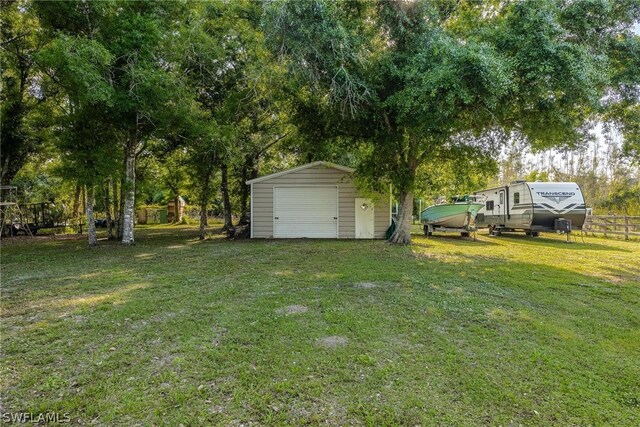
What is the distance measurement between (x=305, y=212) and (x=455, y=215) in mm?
5672

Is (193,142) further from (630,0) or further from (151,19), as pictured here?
(630,0)

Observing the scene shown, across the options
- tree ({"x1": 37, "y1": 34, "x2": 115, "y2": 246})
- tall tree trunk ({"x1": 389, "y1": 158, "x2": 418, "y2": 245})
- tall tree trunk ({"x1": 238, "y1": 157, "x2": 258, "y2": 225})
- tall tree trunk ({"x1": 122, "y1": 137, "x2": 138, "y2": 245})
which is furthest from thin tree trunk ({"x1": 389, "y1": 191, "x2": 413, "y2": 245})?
tree ({"x1": 37, "y1": 34, "x2": 115, "y2": 246})

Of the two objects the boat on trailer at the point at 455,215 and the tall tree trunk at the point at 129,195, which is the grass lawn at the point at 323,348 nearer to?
the tall tree trunk at the point at 129,195

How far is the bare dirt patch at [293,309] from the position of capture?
4.01 metres

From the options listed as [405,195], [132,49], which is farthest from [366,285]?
[132,49]

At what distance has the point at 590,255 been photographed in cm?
874

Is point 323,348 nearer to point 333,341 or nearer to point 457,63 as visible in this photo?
point 333,341

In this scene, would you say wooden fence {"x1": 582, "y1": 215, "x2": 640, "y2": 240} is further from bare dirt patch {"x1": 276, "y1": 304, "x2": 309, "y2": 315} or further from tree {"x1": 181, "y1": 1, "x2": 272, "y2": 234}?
tree {"x1": 181, "y1": 1, "x2": 272, "y2": 234}

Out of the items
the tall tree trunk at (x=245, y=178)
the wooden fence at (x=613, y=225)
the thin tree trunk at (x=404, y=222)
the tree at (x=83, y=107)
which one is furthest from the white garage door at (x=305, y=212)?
the wooden fence at (x=613, y=225)

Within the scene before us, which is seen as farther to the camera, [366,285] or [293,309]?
[366,285]

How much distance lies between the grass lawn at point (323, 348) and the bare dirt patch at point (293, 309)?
24 millimetres

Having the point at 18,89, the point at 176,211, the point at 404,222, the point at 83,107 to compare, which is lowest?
the point at 404,222

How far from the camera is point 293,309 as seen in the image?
4121mm

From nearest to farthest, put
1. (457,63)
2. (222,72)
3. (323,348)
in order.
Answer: (323,348) < (457,63) < (222,72)
